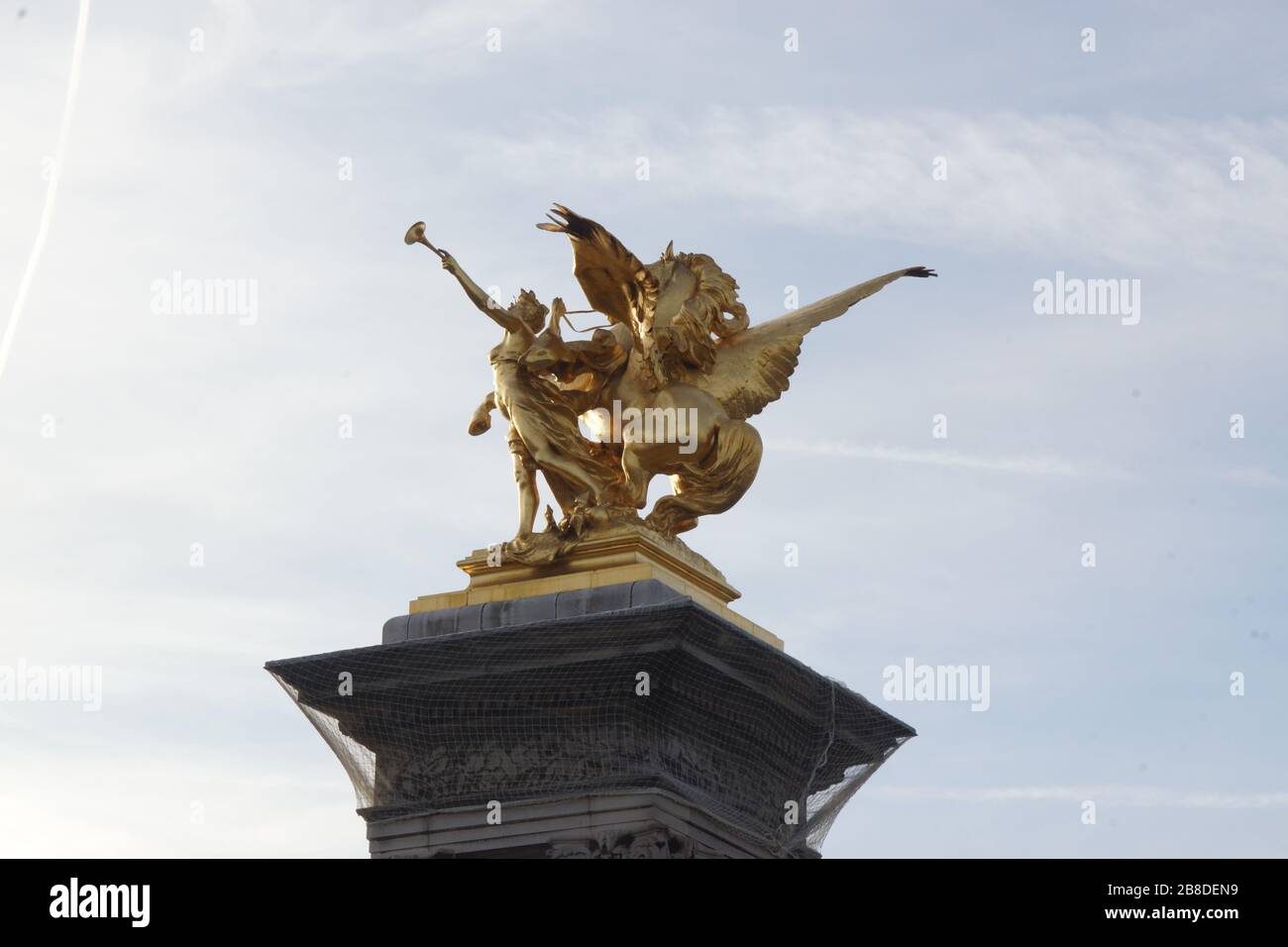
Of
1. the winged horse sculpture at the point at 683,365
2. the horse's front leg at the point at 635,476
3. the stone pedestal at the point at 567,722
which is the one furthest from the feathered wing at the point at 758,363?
the stone pedestal at the point at 567,722

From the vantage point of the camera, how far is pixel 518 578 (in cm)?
4012

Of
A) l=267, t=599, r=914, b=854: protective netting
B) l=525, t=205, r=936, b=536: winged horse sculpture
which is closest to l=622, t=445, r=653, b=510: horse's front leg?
l=525, t=205, r=936, b=536: winged horse sculpture

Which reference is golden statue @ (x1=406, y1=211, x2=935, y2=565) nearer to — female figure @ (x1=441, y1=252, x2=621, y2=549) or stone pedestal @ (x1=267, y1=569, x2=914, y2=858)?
female figure @ (x1=441, y1=252, x2=621, y2=549)

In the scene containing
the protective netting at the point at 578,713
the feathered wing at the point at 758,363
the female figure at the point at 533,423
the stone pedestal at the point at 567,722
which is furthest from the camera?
the feathered wing at the point at 758,363

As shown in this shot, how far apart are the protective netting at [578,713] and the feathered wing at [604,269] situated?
6.10 meters

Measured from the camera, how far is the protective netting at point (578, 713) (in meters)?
38.3

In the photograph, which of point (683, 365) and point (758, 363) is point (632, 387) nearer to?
point (683, 365)

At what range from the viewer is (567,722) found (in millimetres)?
38781

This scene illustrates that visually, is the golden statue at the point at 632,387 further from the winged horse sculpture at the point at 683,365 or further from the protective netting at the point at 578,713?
the protective netting at the point at 578,713

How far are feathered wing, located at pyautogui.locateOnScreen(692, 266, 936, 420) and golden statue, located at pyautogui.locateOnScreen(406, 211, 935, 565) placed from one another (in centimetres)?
2
